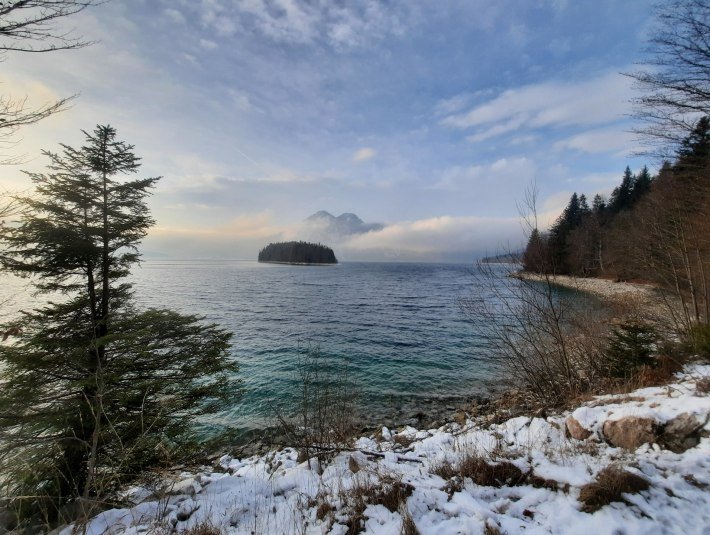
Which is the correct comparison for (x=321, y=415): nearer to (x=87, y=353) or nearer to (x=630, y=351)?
(x=87, y=353)

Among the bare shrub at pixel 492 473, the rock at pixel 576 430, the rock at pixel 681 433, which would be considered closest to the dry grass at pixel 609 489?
the bare shrub at pixel 492 473

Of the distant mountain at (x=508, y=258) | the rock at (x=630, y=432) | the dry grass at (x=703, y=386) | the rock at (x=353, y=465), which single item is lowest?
the rock at (x=353, y=465)

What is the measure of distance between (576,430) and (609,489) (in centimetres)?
203

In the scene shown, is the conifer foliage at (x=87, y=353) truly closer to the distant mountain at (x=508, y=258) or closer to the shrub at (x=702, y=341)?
the distant mountain at (x=508, y=258)

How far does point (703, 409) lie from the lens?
4.54m

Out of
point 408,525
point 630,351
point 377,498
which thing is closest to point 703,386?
point 630,351

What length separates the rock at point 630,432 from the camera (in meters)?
4.43

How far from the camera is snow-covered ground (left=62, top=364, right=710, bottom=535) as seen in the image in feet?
10.5

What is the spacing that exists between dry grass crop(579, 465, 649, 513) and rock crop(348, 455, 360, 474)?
2.92 meters

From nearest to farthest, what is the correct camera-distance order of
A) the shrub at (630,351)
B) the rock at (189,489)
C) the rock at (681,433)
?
the rock at (681,433)
the rock at (189,489)
the shrub at (630,351)

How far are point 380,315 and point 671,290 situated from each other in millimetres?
19410

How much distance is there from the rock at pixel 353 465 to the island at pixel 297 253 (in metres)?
160

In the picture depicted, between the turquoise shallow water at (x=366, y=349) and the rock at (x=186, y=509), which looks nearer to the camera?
the rock at (x=186, y=509)

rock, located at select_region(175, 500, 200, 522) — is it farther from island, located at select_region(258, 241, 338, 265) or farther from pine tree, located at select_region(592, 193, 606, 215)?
island, located at select_region(258, 241, 338, 265)
